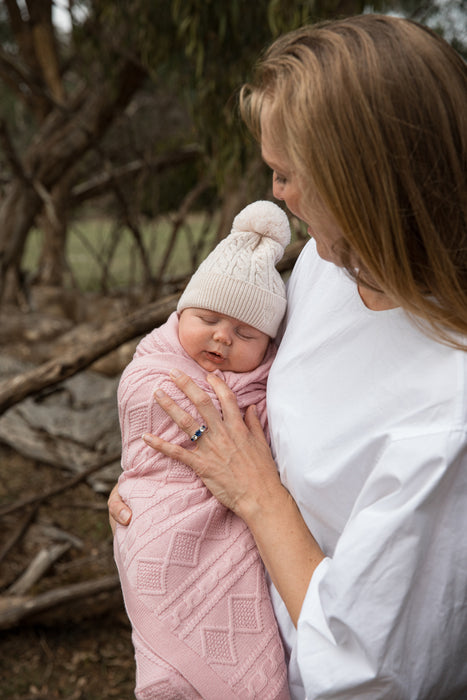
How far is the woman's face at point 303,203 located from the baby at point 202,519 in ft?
1.12

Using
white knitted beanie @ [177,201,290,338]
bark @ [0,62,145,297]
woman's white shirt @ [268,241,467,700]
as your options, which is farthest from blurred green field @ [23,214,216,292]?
woman's white shirt @ [268,241,467,700]

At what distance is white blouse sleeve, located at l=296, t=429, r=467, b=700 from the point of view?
973mm

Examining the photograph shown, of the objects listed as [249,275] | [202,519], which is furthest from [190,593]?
[249,275]

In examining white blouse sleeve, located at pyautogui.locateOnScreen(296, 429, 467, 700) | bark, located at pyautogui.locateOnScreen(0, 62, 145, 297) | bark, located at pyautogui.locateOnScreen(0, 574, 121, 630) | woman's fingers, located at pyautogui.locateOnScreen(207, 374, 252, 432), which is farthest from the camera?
bark, located at pyautogui.locateOnScreen(0, 62, 145, 297)

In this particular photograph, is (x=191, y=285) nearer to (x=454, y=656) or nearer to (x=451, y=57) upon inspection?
(x=451, y=57)

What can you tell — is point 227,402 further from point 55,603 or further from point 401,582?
point 55,603

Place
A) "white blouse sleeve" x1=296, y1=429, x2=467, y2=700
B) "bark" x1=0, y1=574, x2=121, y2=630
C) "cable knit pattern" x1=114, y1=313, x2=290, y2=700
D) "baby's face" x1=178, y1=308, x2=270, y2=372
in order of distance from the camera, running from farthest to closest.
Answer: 1. "bark" x1=0, y1=574, x2=121, y2=630
2. "baby's face" x1=178, y1=308, x2=270, y2=372
3. "cable knit pattern" x1=114, y1=313, x2=290, y2=700
4. "white blouse sleeve" x1=296, y1=429, x2=467, y2=700

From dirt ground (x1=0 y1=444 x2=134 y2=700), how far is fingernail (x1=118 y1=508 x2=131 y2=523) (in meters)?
1.49

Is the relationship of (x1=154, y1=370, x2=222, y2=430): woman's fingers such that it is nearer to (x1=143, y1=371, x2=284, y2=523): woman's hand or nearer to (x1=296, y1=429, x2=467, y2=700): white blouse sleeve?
(x1=143, y1=371, x2=284, y2=523): woman's hand

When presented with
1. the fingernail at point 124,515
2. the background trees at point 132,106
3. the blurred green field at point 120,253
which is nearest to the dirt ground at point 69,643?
the fingernail at point 124,515

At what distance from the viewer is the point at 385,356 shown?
113 centimetres

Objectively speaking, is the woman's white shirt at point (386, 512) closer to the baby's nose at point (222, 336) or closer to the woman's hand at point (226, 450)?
the woman's hand at point (226, 450)

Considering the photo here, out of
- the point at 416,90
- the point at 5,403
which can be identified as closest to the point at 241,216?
the point at 416,90

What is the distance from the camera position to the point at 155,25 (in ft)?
14.5
